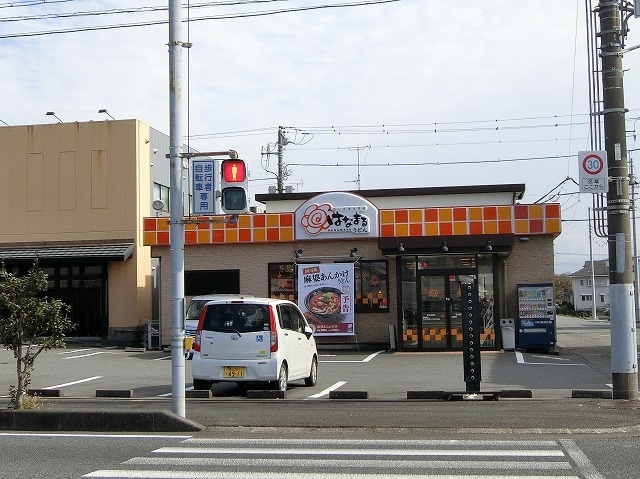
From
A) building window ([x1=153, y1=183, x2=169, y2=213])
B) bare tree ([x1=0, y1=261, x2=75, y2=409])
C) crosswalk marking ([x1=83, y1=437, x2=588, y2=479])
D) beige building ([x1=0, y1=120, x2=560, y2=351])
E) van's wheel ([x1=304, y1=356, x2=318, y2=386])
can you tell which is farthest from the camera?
building window ([x1=153, y1=183, x2=169, y2=213])

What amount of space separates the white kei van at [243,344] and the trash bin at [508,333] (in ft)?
36.5

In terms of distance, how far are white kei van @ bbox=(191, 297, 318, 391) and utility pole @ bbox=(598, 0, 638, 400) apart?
227 inches

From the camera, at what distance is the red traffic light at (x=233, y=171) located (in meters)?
11.3

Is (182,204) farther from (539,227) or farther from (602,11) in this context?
(539,227)

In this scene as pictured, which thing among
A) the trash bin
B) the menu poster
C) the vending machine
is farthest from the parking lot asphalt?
the menu poster

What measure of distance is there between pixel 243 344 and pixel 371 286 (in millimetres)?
11834

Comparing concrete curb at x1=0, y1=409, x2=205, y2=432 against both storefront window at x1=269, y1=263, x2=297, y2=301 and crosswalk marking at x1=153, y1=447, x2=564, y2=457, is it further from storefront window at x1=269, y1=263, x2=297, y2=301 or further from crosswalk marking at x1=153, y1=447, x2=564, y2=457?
storefront window at x1=269, y1=263, x2=297, y2=301

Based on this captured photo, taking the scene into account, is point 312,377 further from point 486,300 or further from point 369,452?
point 486,300

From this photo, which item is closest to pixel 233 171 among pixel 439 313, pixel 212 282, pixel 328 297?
pixel 439 313

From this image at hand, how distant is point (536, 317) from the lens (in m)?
24.3

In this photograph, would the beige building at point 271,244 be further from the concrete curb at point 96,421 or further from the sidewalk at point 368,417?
the concrete curb at point 96,421

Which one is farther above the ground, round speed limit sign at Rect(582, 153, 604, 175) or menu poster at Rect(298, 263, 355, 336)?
round speed limit sign at Rect(582, 153, 604, 175)

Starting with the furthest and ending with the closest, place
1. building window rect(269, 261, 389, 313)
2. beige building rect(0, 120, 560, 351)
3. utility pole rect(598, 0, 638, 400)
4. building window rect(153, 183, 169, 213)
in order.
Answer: building window rect(153, 183, 169, 213) → building window rect(269, 261, 389, 313) → beige building rect(0, 120, 560, 351) → utility pole rect(598, 0, 638, 400)

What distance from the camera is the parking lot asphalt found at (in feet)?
36.0
